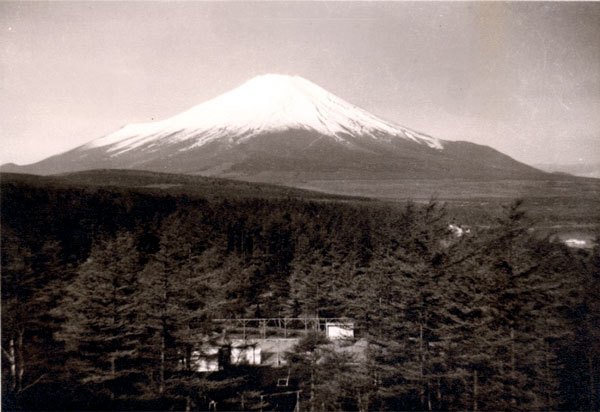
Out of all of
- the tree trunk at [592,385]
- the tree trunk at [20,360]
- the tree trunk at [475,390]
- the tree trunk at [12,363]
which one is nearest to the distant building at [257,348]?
the tree trunk at [475,390]

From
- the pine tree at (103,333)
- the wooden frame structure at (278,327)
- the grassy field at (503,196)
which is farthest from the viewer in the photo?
the grassy field at (503,196)

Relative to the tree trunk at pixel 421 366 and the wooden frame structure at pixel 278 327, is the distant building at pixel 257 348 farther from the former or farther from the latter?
the tree trunk at pixel 421 366

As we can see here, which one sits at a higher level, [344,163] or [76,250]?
[344,163]

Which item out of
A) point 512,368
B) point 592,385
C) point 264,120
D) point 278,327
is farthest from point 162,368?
point 264,120

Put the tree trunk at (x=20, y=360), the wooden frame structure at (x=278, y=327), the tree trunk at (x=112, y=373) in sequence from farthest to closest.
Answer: the wooden frame structure at (x=278, y=327) < the tree trunk at (x=112, y=373) < the tree trunk at (x=20, y=360)

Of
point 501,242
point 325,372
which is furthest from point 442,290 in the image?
point 325,372

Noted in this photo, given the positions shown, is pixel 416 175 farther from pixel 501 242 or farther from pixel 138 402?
pixel 138 402
